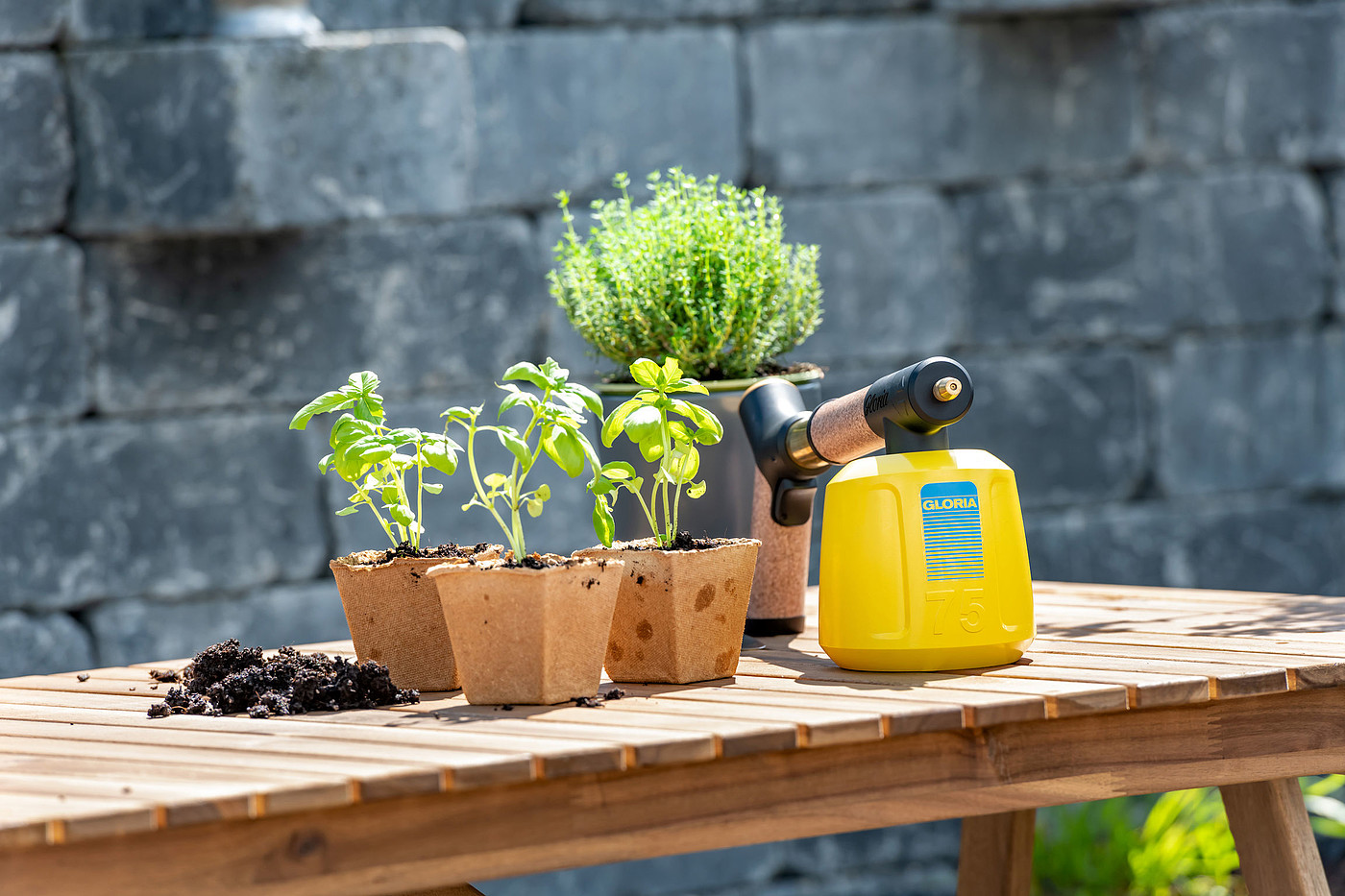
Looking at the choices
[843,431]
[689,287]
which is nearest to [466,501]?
[689,287]

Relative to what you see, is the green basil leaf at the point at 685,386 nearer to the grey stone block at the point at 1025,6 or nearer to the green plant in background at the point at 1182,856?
the grey stone block at the point at 1025,6

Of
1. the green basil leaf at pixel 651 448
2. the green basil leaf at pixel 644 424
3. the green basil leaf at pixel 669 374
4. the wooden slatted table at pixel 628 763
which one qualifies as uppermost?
the green basil leaf at pixel 669 374

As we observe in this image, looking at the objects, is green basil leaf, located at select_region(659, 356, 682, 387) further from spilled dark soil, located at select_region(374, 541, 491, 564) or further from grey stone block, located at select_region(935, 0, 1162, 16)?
grey stone block, located at select_region(935, 0, 1162, 16)

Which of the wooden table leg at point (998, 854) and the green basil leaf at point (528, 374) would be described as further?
the wooden table leg at point (998, 854)

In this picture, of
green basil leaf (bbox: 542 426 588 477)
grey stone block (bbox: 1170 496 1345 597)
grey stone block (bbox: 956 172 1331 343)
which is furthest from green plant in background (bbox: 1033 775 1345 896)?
green basil leaf (bbox: 542 426 588 477)

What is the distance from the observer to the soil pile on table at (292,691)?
130cm

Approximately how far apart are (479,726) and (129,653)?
5.51 feet

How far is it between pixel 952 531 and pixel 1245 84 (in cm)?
228

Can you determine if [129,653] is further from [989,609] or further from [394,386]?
[989,609]

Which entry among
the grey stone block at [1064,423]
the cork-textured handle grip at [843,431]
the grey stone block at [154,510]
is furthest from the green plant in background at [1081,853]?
the cork-textured handle grip at [843,431]

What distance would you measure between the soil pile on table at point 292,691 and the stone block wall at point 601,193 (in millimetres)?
1359

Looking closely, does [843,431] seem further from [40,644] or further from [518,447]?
[40,644]

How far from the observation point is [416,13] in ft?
9.04

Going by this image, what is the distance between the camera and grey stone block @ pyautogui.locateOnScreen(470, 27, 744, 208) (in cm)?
276
